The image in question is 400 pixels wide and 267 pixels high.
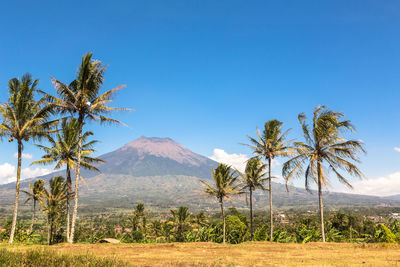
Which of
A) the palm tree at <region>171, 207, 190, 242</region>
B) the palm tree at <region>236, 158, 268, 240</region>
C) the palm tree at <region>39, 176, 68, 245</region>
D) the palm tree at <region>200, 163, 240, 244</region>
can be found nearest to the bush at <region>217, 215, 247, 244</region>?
the palm tree at <region>236, 158, 268, 240</region>

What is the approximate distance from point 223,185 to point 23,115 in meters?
22.1

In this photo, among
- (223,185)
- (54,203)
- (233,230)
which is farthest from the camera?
(233,230)

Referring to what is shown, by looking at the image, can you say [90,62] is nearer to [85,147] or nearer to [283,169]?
[85,147]

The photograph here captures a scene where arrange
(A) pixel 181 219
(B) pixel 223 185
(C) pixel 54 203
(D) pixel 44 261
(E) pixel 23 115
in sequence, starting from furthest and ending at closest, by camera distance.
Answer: (A) pixel 181 219 < (B) pixel 223 185 < (C) pixel 54 203 < (E) pixel 23 115 < (D) pixel 44 261

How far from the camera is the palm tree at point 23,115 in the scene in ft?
65.6

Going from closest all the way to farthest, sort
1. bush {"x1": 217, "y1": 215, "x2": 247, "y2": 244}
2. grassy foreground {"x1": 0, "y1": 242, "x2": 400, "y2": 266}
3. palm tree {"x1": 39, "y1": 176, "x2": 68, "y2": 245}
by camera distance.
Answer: grassy foreground {"x1": 0, "y1": 242, "x2": 400, "y2": 266}
palm tree {"x1": 39, "y1": 176, "x2": 68, "y2": 245}
bush {"x1": 217, "y1": 215, "x2": 247, "y2": 244}

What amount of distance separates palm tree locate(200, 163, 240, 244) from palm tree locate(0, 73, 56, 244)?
18471mm

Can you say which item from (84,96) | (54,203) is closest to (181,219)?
(54,203)

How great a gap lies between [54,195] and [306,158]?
2821 centimetres

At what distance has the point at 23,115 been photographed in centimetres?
2052

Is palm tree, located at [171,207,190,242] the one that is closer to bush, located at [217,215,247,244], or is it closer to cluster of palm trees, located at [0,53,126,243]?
bush, located at [217,215,247,244]

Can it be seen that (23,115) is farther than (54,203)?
No

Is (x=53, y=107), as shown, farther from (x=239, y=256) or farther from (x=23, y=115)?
(x=239, y=256)

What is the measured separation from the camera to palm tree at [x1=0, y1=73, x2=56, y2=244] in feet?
65.6
